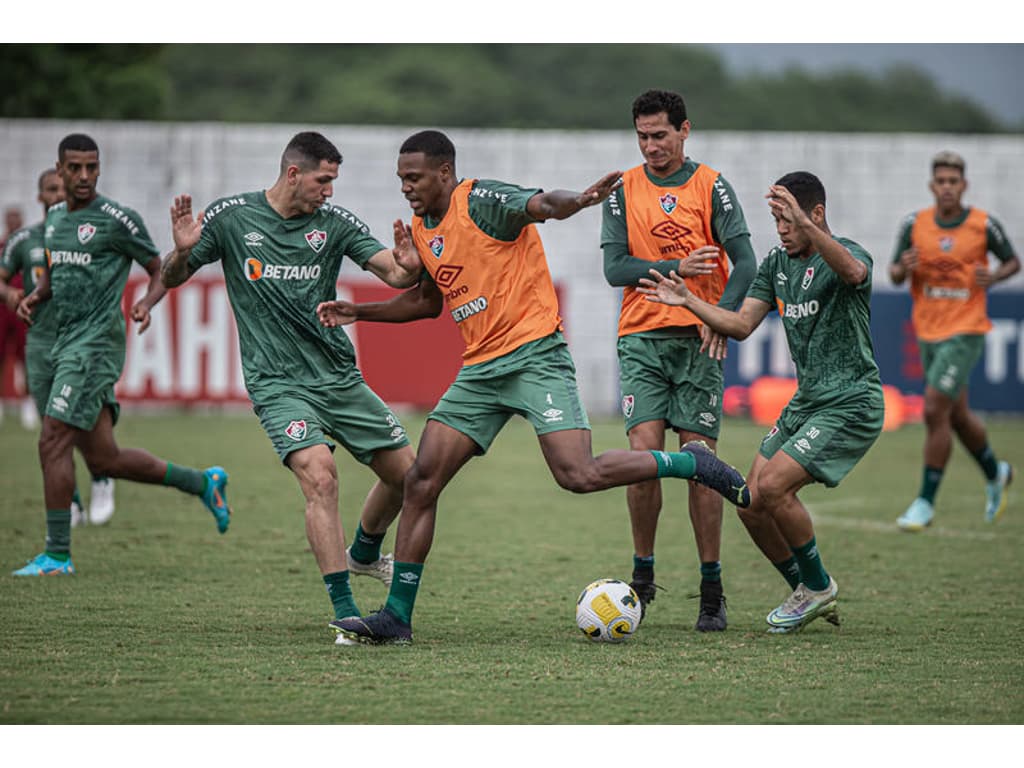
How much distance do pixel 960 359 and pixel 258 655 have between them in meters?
6.84

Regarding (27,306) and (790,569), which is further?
(27,306)

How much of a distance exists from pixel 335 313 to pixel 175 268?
0.82 m

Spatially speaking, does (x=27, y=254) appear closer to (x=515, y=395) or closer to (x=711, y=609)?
(x=515, y=395)

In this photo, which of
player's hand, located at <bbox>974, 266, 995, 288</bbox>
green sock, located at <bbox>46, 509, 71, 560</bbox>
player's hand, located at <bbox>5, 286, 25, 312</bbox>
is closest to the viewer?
green sock, located at <bbox>46, 509, 71, 560</bbox>

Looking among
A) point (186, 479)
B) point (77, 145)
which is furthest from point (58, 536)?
point (77, 145)

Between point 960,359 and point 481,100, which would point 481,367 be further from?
point 481,100

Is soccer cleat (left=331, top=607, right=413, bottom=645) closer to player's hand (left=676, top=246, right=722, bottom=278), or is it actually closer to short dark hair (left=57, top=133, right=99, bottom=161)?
player's hand (left=676, top=246, right=722, bottom=278)

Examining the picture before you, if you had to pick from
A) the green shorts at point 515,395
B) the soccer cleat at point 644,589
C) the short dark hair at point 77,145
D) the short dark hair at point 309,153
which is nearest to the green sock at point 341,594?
the green shorts at point 515,395

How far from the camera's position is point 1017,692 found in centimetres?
585

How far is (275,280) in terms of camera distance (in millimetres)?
7266

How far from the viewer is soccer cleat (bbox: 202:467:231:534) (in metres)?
9.59

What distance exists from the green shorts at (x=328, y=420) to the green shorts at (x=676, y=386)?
1.22 meters

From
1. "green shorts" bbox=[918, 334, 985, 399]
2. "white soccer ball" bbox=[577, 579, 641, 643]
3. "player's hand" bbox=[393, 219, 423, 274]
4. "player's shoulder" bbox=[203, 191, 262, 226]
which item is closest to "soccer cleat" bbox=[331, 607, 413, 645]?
"white soccer ball" bbox=[577, 579, 641, 643]

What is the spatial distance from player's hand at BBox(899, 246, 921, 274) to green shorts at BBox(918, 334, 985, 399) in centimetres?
64
